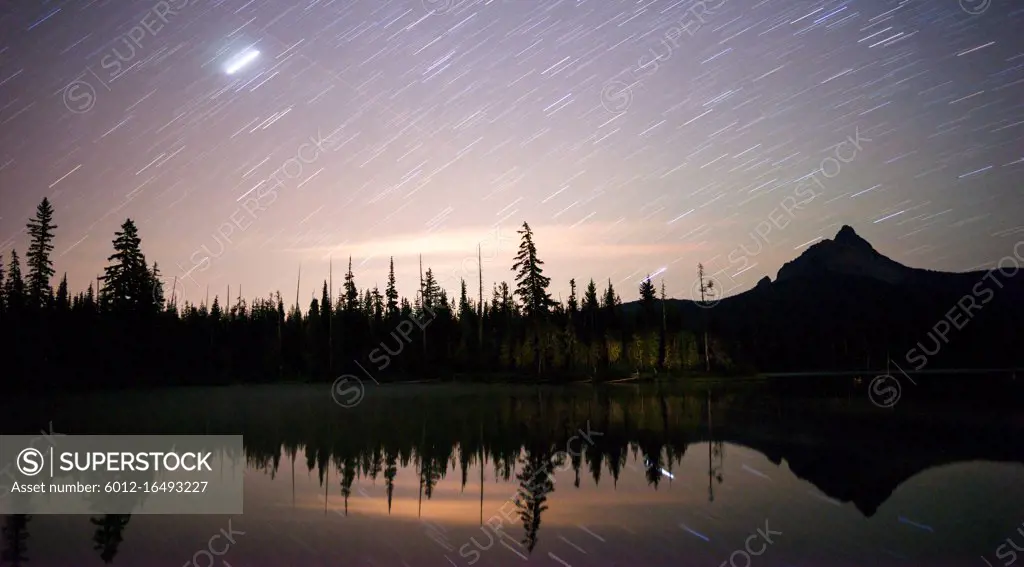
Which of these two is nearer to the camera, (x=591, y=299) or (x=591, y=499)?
(x=591, y=499)

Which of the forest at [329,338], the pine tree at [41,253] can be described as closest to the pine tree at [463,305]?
the forest at [329,338]

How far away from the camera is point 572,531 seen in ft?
39.5

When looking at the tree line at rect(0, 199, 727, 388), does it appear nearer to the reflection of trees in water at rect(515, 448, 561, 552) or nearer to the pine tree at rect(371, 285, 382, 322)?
the pine tree at rect(371, 285, 382, 322)

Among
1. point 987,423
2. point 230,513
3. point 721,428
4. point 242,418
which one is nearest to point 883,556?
point 230,513

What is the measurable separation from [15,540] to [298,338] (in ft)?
282

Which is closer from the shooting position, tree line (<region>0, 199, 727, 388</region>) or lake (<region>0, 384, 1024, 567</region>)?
lake (<region>0, 384, 1024, 567</region>)

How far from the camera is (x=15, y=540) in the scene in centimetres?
1155

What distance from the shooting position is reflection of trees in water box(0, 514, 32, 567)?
10.5m

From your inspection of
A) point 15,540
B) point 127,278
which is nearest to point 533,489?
point 15,540

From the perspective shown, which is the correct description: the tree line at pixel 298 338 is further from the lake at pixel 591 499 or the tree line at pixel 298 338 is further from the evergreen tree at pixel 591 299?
the lake at pixel 591 499

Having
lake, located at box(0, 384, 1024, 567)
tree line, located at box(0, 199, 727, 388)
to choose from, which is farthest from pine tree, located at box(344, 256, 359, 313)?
lake, located at box(0, 384, 1024, 567)

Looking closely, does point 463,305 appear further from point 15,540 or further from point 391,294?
point 15,540

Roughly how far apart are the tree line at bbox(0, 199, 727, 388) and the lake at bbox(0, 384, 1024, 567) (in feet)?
133

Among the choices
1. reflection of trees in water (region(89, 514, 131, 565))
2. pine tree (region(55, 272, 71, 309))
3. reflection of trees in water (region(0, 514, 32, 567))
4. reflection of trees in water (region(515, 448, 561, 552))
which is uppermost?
pine tree (region(55, 272, 71, 309))
